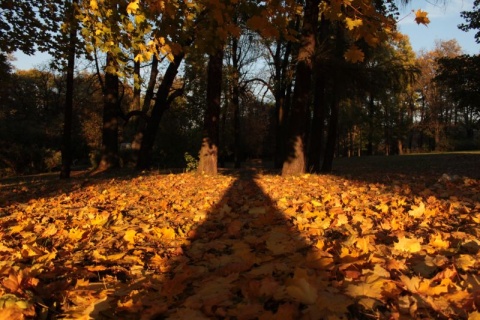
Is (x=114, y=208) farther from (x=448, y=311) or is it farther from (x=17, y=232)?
(x=448, y=311)

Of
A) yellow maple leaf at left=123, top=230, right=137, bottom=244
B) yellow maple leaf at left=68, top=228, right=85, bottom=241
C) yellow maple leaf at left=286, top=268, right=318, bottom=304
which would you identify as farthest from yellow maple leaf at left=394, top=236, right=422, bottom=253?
yellow maple leaf at left=68, top=228, right=85, bottom=241

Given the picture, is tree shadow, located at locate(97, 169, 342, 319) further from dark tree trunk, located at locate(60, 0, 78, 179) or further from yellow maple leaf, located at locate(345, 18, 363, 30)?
dark tree trunk, located at locate(60, 0, 78, 179)

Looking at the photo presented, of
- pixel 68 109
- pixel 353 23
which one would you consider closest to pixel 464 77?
pixel 353 23

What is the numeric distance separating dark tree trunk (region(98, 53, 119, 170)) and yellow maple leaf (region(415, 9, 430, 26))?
14.1m

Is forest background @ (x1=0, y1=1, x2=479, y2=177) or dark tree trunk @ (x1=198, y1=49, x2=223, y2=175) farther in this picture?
dark tree trunk @ (x1=198, y1=49, x2=223, y2=175)

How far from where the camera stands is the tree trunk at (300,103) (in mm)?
10797

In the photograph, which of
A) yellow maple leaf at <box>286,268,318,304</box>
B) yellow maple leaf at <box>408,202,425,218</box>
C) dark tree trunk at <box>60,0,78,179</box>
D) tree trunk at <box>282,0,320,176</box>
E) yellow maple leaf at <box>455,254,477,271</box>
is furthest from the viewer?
dark tree trunk at <box>60,0,78,179</box>

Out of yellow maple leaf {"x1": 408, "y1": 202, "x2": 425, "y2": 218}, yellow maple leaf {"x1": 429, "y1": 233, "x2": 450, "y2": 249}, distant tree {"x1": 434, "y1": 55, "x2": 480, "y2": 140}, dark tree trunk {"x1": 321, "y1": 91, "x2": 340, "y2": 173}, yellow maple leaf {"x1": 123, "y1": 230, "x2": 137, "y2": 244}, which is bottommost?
yellow maple leaf {"x1": 123, "y1": 230, "x2": 137, "y2": 244}

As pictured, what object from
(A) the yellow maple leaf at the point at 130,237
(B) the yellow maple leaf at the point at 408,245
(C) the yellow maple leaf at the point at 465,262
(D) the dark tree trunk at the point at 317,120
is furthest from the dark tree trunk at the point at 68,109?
(C) the yellow maple leaf at the point at 465,262

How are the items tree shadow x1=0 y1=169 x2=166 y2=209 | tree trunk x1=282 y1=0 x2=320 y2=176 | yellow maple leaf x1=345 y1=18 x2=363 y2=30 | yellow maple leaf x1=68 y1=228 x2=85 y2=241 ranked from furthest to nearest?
1. tree trunk x1=282 y1=0 x2=320 y2=176
2. tree shadow x1=0 y1=169 x2=166 y2=209
3. yellow maple leaf x1=345 y1=18 x2=363 y2=30
4. yellow maple leaf x1=68 y1=228 x2=85 y2=241

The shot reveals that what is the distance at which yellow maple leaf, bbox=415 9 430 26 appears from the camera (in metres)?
3.53

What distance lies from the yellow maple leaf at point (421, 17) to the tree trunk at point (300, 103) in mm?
7321

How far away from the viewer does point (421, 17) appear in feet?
11.6

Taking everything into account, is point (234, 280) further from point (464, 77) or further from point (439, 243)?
point (464, 77)
